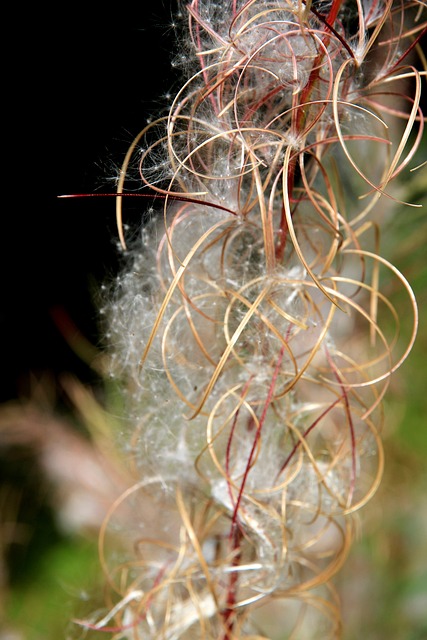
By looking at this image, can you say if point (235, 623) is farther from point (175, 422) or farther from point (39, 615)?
point (39, 615)

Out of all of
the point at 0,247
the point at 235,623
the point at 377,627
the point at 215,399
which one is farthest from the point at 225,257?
the point at 0,247

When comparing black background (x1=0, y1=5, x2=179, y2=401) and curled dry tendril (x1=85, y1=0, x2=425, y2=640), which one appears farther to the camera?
black background (x1=0, y1=5, x2=179, y2=401)

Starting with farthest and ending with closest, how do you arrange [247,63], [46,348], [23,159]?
[46,348] → [23,159] → [247,63]

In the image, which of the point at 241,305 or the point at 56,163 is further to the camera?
the point at 56,163

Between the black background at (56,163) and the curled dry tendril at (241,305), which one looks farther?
the black background at (56,163)
